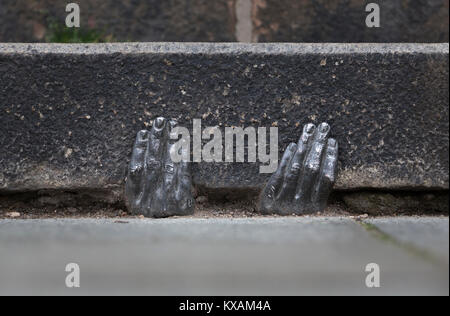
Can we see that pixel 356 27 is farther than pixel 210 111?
Yes

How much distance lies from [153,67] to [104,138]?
0.66 ft

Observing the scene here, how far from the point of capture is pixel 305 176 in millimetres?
1236

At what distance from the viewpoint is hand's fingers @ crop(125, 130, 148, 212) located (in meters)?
1.24

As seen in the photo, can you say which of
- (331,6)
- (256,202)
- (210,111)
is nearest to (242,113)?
(210,111)

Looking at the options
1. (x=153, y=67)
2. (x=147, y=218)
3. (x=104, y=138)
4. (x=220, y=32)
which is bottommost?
(x=147, y=218)

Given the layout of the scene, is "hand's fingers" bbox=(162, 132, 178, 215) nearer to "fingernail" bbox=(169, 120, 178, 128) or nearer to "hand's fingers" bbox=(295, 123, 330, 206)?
"fingernail" bbox=(169, 120, 178, 128)

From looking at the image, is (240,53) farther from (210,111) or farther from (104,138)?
(104,138)

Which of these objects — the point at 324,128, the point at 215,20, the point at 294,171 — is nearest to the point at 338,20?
the point at 215,20

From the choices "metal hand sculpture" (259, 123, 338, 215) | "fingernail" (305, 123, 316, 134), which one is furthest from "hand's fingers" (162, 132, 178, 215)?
→ "fingernail" (305, 123, 316, 134)

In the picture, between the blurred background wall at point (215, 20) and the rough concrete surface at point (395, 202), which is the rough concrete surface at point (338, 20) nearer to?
the blurred background wall at point (215, 20)

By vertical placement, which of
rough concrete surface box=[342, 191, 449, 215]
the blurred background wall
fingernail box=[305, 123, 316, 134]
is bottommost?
rough concrete surface box=[342, 191, 449, 215]

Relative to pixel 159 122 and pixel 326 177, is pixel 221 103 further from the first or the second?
pixel 326 177

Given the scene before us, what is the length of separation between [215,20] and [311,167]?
0.64 metres

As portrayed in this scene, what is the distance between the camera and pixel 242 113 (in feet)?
4.17
